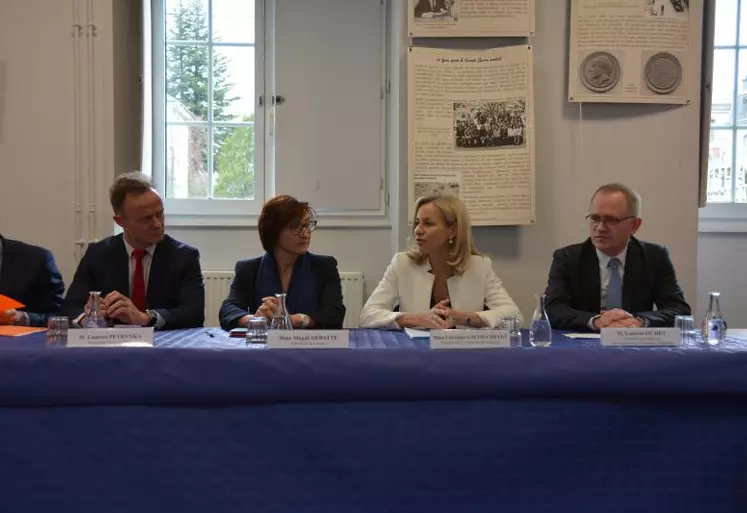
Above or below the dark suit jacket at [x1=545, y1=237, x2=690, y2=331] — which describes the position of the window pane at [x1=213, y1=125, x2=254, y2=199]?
above

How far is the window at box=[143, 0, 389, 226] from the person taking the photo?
3.62 m

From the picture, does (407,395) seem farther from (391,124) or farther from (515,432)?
(391,124)

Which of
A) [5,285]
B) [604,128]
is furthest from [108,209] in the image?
[604,128]

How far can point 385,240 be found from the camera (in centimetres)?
368

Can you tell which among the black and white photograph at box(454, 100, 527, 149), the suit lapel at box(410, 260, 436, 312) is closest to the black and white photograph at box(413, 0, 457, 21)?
the black and white photograph at box(454, 100, 527, 149)

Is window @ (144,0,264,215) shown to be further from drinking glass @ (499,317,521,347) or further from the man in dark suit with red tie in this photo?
drinking glass @ (499,317,521,347)

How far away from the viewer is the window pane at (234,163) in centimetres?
379

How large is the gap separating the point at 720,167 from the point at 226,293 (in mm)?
2938

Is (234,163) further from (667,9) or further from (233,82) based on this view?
(667,9)

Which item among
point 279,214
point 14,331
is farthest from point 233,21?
point 14,331

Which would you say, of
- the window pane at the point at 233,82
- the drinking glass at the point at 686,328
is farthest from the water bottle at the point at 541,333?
the window pane at the point at 233,82

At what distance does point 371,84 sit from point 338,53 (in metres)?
0.25

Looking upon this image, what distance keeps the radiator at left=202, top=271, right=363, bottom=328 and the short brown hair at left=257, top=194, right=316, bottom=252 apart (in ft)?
3.90

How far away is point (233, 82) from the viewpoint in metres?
3.76
